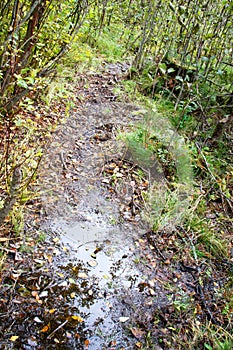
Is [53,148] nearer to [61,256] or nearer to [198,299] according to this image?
[61,256]

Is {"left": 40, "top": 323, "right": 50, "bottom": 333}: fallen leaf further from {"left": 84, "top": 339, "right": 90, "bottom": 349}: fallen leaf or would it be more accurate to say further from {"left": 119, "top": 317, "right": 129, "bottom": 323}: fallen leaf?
{"left": 119, "top": 317, "right": 129, "bottom": 323}: fallen leaf

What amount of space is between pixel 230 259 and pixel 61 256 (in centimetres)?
197

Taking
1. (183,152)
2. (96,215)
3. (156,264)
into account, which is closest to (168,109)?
(183,152)

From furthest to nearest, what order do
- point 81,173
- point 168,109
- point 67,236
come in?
point 168,109, point 81,173, point 67,236

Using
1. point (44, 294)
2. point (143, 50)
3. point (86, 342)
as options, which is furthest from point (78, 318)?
point (143, 50)

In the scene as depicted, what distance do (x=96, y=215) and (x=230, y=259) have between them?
1.63 metres

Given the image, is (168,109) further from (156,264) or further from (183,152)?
(156,264)

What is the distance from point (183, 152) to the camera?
15.8ft

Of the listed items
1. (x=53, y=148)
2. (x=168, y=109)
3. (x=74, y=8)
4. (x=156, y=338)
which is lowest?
(x=156, y=338)

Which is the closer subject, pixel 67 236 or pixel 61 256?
pixel 61 256

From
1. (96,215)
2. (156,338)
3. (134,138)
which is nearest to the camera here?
(156,338)

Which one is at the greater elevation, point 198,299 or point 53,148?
point 53,148

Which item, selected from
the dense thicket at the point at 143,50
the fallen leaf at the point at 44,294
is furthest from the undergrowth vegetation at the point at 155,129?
the fallen leaf at the point at 44,294

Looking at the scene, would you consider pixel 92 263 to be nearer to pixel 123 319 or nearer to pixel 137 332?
pixel 123 319
